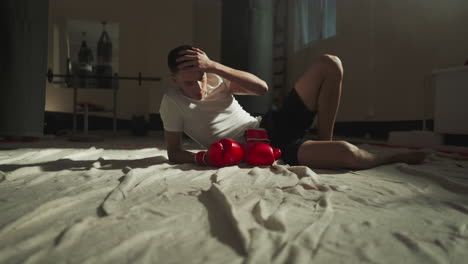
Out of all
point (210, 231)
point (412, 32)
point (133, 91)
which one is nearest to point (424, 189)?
point (210, 231)

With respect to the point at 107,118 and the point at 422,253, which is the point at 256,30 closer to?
the point at 422,253

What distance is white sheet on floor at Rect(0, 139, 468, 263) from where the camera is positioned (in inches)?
22.6

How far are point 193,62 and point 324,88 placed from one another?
2.24ft

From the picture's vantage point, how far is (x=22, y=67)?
2.85m

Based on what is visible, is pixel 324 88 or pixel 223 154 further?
pixel 324 88

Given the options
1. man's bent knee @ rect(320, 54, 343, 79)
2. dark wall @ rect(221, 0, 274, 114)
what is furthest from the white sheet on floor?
dark wall @ rect(221, 0, 274, 114)

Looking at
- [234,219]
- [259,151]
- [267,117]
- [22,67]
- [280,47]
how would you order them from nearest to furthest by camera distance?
[234,219] → [259,151] → [267,117] → [22,67] → [280,47]

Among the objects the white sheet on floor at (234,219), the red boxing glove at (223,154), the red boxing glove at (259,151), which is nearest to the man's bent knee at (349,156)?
the white sheet on floor at (234,219)

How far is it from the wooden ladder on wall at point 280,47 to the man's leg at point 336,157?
464 cm

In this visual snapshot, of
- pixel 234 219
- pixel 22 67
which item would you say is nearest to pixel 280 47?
pixel 22 67

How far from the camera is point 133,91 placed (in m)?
6.18

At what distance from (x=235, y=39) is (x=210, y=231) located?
9.55 feet

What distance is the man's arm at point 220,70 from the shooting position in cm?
140

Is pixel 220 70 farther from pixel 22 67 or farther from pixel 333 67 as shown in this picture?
pixel 22 67
